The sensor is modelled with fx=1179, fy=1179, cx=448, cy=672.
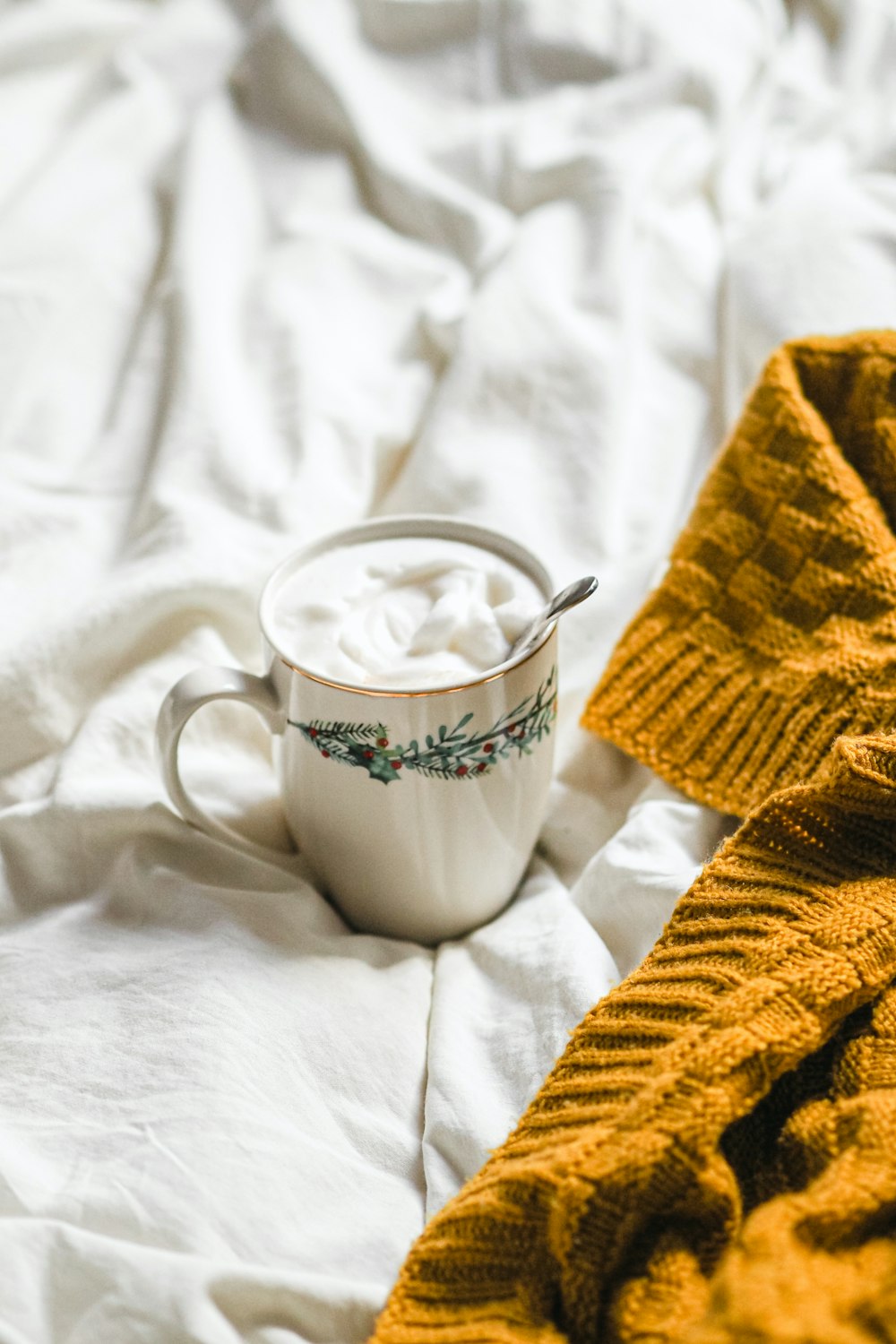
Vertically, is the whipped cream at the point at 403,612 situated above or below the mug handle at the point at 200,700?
above

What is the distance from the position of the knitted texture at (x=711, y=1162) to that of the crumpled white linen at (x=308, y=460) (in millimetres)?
40

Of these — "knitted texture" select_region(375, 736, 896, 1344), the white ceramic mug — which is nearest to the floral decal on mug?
the white ceramic mug

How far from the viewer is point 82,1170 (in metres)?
0.43

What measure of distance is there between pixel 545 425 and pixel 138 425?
26cm

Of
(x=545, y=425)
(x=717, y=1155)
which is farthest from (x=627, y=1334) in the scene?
(x=545, y=425)

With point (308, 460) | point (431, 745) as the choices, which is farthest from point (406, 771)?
point (308, 460)

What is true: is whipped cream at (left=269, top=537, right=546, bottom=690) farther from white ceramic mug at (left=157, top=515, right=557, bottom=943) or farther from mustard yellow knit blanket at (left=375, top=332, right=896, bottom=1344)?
mustard yellow knit blanket at (left=375, top=332, right=896, bottom=1344)

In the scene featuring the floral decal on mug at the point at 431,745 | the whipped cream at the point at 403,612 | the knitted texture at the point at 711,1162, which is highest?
the whipped cream at the point at 403,612

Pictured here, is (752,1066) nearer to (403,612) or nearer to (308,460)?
(403,612)

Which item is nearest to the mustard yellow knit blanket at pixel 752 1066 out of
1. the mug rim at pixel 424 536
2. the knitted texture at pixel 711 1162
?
the knitted texture at pixel 711 1162

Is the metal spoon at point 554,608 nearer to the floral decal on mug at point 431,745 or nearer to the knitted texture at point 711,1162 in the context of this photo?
the floral decal on mug at point 431,745

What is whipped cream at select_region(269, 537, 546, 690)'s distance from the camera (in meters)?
0.49

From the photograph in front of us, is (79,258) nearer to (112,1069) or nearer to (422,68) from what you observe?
(422,68)

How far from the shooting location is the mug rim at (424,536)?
1.55 ft
